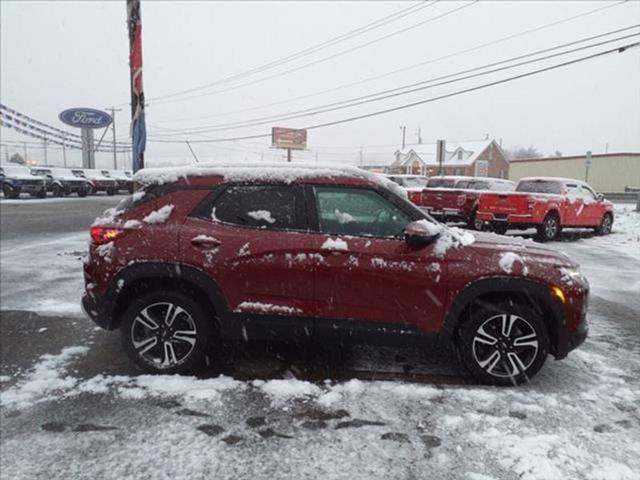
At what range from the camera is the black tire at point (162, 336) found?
4012 mm

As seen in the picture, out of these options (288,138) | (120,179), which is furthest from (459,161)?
(120,179)

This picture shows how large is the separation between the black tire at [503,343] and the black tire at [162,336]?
2.14 m

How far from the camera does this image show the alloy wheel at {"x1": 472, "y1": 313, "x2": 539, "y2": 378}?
3881 millimetres

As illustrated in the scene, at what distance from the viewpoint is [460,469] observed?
2.87 metres

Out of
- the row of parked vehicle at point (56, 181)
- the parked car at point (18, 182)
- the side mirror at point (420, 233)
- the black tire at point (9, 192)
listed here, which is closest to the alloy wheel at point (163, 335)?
the side mirror at point (420, 233)

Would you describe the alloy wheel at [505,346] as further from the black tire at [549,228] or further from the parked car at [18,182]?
the parked car at [18,182]

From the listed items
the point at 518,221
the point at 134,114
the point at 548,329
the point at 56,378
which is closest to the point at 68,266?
the point at 134,114

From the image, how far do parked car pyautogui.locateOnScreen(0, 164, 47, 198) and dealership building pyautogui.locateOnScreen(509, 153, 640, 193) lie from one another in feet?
→ 93.7

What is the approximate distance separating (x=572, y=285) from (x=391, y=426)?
1823 millimetres

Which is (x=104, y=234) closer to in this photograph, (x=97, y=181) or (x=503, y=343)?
(x=503, y=343)

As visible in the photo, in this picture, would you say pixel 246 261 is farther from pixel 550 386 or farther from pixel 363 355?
pixel 550 386

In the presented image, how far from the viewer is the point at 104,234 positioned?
4.02m

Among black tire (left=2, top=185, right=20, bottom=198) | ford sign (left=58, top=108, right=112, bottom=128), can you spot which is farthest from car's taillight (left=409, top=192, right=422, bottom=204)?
ford sign (left=58, top=108, right=112, bottom=128)

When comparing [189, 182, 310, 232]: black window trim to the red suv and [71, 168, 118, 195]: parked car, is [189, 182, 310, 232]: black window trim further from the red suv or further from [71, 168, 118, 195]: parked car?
[71, 168, 118, 195]: parked car
